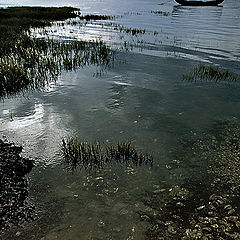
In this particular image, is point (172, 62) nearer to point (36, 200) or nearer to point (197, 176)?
point (197, 176)

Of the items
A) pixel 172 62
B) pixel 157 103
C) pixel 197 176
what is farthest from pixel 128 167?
pixel 172 62

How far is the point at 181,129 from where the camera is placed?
37.2 ft

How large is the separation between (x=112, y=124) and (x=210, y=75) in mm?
11302

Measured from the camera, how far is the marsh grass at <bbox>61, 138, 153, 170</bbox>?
8.80 metres

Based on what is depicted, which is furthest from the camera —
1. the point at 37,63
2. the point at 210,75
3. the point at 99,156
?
the point at 37,63

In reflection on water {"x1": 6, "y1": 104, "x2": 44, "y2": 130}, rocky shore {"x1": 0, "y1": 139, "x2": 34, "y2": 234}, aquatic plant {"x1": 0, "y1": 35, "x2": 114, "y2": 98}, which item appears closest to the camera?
rocky shore {"x1": 0, "y1": 139, "x2": 34, "y2": 234}

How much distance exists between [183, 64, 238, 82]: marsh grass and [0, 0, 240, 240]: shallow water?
36.5 inches

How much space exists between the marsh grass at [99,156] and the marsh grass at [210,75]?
11.2 m

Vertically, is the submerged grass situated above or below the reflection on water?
above

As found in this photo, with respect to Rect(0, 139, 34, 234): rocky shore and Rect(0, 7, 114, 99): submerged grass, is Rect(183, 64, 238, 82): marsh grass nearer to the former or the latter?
Rect(0, 7, 114, 99): submerged grass

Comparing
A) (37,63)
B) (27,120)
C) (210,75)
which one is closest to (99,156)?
(27,120)

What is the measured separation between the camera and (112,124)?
1173 centimetres

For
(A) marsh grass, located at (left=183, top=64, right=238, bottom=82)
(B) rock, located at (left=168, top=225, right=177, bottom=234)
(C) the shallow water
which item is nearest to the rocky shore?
(C) the shallow water

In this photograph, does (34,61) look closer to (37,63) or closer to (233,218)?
(37,63)
